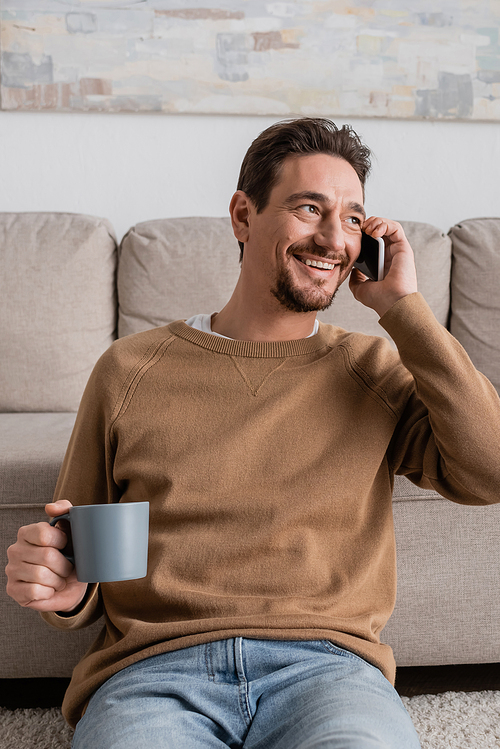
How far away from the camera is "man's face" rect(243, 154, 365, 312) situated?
1.03m

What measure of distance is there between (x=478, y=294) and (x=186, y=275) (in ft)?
2.85

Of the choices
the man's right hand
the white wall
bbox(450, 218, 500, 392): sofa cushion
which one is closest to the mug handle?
the man's right hand

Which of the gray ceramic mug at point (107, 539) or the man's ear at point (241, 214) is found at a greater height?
the man's ear at point (241, 214)

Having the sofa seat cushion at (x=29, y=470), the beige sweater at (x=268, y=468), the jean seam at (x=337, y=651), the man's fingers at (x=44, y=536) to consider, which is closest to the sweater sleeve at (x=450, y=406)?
the beige sweater at (x=268, y=468)

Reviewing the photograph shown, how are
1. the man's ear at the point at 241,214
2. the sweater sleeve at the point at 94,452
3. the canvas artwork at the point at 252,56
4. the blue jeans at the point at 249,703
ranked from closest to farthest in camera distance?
the blue jeans at the point at 249,703, the sweater sleeve at the point at 94,452, the man's ear at the point at 241,214, the canvas artwork at the point at 252,56

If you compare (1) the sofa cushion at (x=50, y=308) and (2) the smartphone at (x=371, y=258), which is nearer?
(2) the smartphone at (x=371, y=258)

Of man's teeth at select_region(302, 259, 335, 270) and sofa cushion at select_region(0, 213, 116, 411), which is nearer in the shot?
man's teeth at select_region(302, 259, 335, 270)

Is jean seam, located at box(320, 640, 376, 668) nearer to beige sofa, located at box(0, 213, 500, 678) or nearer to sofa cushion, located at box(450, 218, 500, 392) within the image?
beige sofa, located at box(0, 213, 500, 678)

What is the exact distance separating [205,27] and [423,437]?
171cm

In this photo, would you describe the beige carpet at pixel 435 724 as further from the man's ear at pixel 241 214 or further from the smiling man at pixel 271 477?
the man's ear at pixel 241 214

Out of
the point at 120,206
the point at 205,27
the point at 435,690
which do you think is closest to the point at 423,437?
the point at 435,690

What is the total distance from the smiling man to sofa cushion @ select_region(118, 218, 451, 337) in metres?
0.74

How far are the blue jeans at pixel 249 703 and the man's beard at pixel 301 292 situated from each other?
19.6 inches

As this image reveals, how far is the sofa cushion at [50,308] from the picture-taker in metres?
1.84
